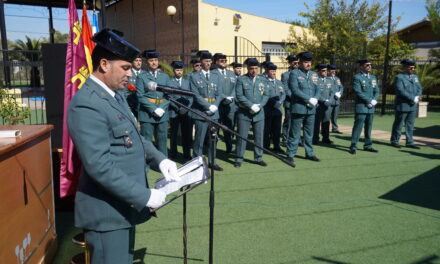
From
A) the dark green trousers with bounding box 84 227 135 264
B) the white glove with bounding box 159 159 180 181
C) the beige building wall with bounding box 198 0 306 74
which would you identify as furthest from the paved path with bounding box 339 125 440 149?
the dark green trousers with bounding box 84 227 135 264

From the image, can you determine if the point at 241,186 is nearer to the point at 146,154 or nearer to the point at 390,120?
the point at 146,154

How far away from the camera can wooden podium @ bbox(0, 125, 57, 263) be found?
2.28m

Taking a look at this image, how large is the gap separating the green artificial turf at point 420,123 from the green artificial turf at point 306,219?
4156mm

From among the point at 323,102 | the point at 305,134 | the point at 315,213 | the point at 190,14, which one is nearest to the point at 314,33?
the point at 190,14

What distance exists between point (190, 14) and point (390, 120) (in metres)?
10.7

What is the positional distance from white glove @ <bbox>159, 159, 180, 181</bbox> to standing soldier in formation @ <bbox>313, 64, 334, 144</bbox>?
7.29 metres

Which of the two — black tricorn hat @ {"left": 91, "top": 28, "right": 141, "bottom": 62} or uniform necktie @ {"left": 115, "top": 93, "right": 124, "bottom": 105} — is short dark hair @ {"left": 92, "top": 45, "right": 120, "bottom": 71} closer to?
black tricorn hat @ {"left": 91, "top": 28, "right": 141, "bottom": 62}

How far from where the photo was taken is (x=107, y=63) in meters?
1.96

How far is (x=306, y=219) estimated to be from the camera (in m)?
4.25

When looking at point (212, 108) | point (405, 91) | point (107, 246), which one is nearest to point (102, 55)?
point (107, 246)

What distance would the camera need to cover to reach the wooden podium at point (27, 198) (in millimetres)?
2275

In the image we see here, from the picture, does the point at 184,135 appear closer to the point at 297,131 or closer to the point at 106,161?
the point at 297,131

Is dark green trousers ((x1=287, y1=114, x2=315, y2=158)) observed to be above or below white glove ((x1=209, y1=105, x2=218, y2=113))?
below

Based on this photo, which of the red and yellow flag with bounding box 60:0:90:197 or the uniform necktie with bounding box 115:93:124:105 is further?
the red and yellow flag with bounding box 60:0:90:197
